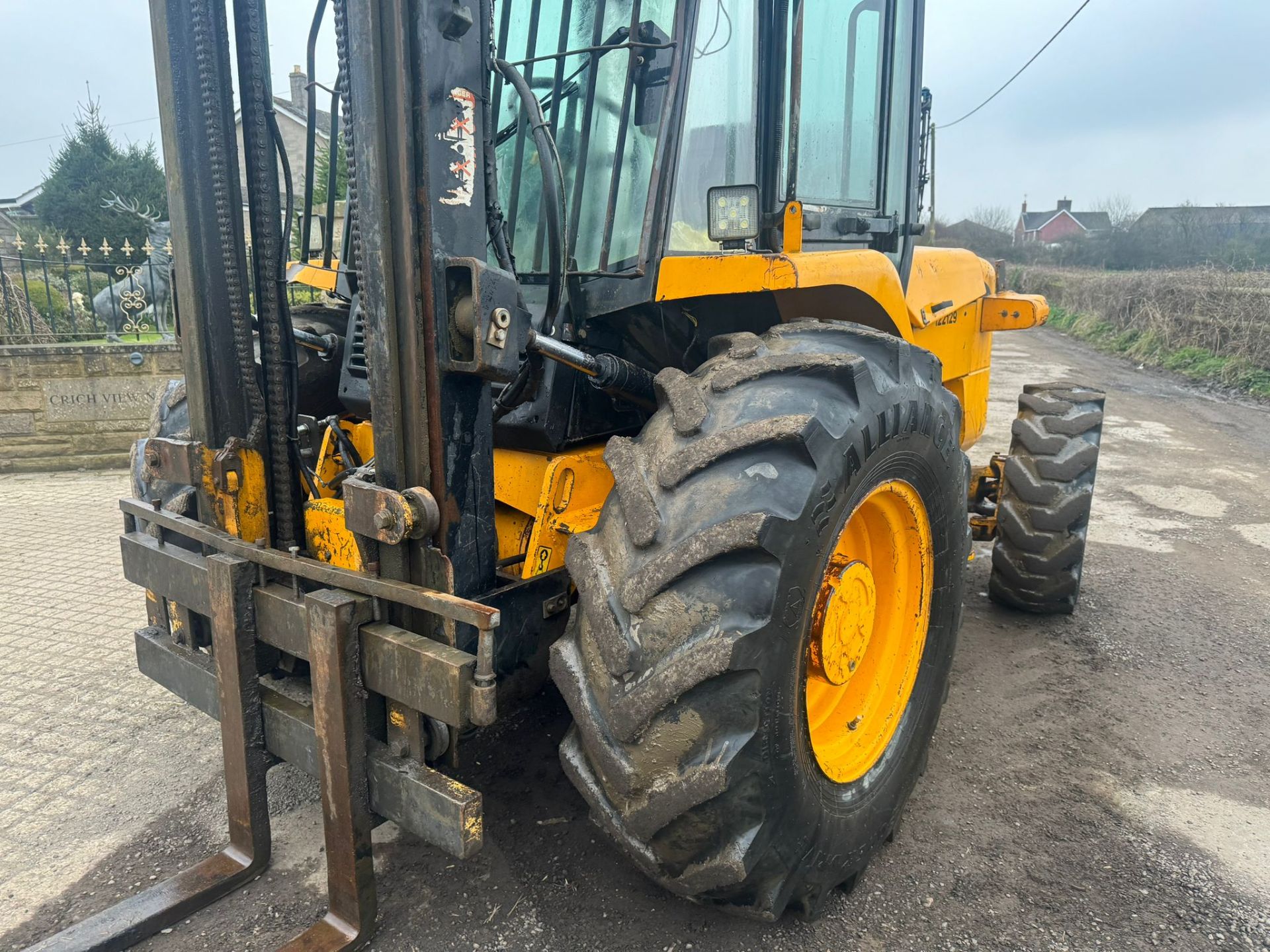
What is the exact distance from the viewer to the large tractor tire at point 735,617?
6.25ft

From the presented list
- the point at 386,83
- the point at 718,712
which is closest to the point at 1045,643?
the point at 718,712

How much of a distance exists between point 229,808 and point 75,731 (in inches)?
57.7

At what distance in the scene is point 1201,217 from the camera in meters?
26.3

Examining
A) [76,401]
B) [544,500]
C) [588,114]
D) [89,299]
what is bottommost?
[76,401]

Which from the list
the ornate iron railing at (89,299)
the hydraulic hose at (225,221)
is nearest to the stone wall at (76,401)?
the ornate iron railing at (89,299)

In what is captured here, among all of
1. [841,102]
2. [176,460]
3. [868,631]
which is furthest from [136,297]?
[868,631]

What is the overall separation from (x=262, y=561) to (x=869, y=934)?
6.19 ft

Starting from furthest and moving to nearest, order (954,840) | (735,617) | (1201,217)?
(1201,217) < (954,840) < (735,617)

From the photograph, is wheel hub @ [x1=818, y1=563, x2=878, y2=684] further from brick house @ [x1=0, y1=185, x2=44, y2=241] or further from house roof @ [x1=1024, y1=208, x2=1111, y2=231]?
house roof @ [x1=1024, y1=208, x2=1111, y2=231]

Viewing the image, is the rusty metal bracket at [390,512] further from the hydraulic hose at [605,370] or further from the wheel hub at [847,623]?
the wheel hub at [847,623]

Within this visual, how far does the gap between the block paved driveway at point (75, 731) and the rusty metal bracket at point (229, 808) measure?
32 cm

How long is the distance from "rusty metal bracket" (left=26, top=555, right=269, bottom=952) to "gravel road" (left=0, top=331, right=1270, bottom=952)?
76mm

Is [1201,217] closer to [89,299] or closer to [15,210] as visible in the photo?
[89,299]

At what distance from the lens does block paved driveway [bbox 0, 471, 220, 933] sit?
2.81 meters
